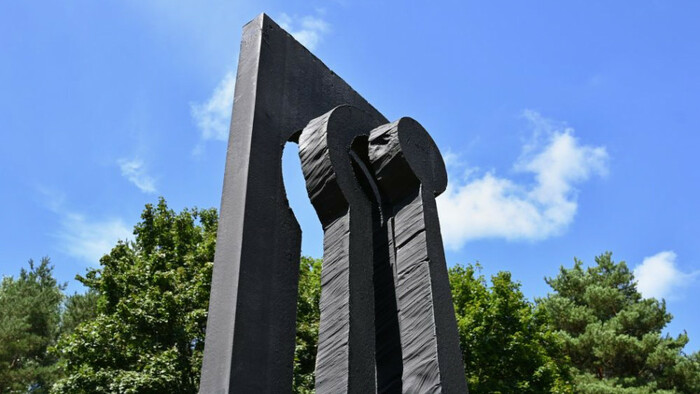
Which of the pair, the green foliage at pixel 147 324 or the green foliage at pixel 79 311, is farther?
the green foliage at pixel 79 311

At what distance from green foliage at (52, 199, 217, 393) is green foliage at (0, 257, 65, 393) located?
9.86m

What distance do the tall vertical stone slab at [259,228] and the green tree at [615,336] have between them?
19435 mm

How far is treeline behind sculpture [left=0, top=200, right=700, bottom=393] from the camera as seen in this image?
1502 centimetres

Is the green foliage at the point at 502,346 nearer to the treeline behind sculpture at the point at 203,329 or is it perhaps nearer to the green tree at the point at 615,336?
the treeline behind sculpture at the point at 203,329

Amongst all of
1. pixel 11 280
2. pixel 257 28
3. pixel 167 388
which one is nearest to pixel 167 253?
pixel 167 388

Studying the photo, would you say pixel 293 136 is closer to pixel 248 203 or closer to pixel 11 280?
pixel 248 203

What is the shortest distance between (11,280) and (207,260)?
65.2ft

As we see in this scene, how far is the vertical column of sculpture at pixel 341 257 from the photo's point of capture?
2.55 meters

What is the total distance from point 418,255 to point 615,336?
2419 centimetres

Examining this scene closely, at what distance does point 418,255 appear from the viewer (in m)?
2.89

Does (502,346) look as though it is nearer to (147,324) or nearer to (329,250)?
(147,324)

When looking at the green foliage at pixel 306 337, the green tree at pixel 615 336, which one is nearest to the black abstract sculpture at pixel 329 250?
the green foliage at pixel 306 337

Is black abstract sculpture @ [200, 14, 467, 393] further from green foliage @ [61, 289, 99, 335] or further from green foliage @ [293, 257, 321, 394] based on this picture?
green foliage @ [61, 289, 99, 335]

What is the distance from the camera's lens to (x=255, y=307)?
8.74ft
